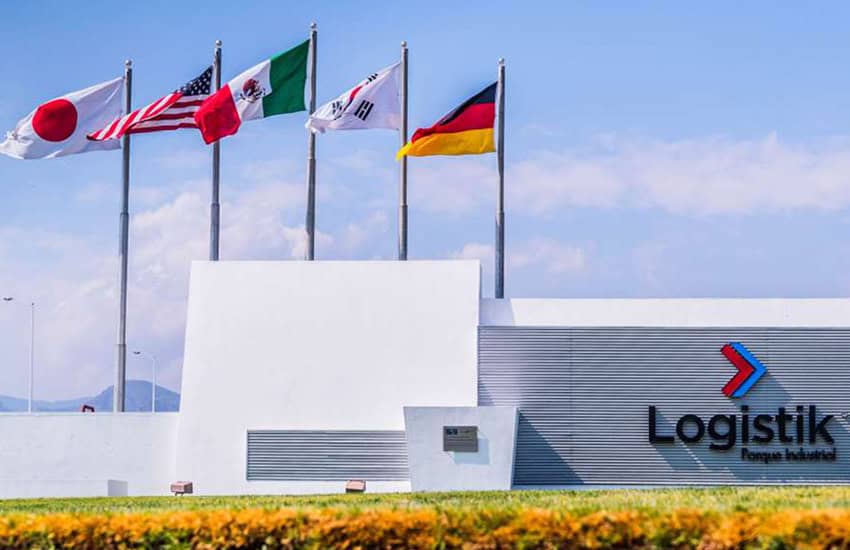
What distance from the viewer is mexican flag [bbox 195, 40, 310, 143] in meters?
32.6

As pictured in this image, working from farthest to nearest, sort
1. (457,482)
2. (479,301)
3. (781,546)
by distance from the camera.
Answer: (479,301) < (457,482) < (781,546)

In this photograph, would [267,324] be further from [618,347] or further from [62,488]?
[618,347]

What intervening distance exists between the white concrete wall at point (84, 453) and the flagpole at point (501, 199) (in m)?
8.25

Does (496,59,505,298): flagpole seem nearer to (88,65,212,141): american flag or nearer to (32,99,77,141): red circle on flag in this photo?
(88,65,212,141): american flag

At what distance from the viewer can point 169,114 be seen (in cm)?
3272

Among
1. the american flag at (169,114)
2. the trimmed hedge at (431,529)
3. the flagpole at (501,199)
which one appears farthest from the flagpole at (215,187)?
the trimmed hedge at (431,529)

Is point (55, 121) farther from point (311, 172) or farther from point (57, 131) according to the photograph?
point (311, 172)

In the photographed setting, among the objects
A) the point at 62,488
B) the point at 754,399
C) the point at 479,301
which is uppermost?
the point at 479,301

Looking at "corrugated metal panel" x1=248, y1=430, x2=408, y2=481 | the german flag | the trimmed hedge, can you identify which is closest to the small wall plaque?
"corrugated metal panel" x1=248, y1=430, x2=408, y2=481

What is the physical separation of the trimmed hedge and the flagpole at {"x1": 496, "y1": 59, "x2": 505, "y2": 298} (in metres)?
19.7

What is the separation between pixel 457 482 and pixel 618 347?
4.57 metres

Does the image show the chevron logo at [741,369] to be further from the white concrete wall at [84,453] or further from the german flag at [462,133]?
the white concrete wall at [84,453]

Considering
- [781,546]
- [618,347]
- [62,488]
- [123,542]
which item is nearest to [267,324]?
[62,488]

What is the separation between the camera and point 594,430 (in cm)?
3011
